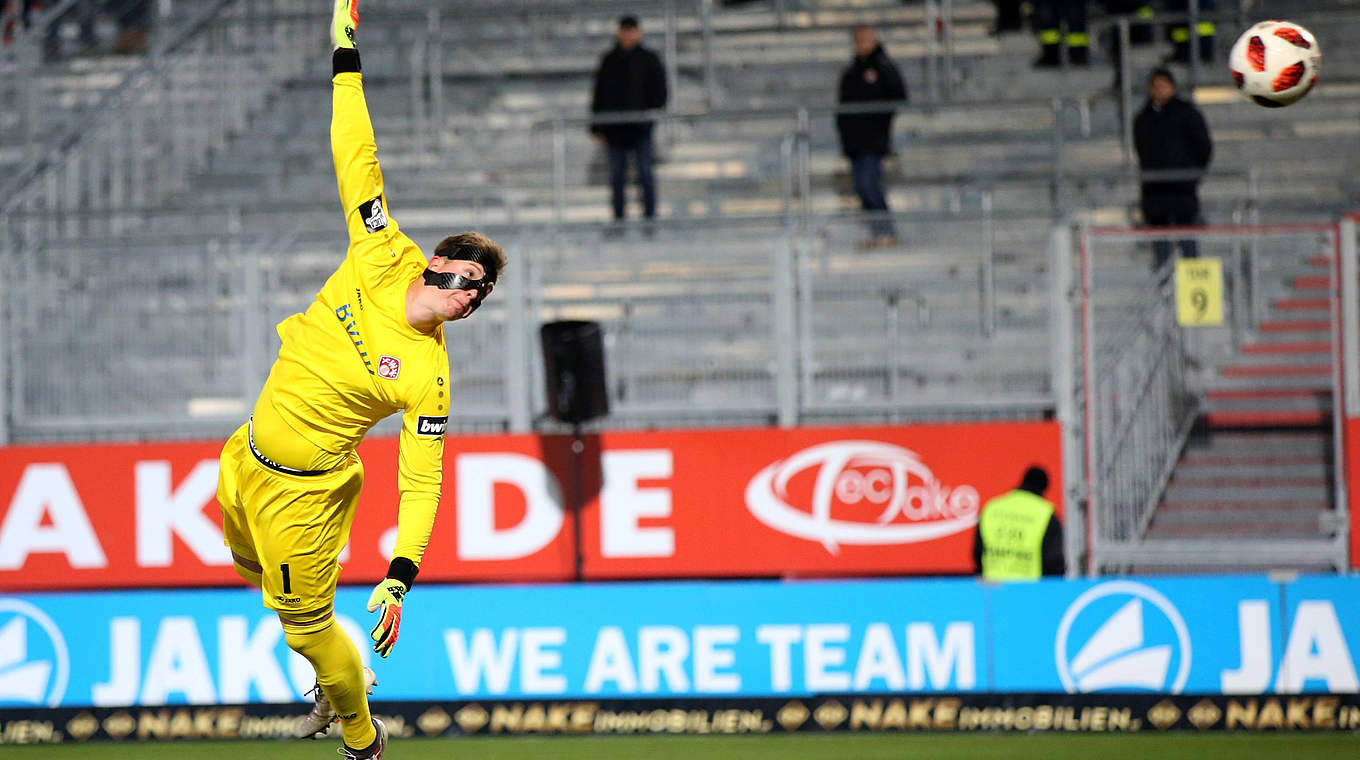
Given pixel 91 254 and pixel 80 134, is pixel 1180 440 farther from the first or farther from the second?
pixel 80 134

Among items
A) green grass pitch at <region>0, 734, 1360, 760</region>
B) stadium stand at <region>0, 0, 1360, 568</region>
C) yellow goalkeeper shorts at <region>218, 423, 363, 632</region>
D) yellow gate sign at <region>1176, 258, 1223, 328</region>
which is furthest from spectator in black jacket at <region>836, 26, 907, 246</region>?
yellow goalkeeper shorts at <region>218, 423, 363, 632</region>

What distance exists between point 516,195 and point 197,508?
16.5 ft

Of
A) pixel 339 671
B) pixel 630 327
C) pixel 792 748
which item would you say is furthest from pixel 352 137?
pixel 630 327

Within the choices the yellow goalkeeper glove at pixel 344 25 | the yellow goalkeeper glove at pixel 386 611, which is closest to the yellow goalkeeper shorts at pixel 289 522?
the yellow goalkeeper glove at pixel 386 611

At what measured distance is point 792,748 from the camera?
1073cm

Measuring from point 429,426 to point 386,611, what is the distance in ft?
2.79

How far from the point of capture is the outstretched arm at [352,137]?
8.11m

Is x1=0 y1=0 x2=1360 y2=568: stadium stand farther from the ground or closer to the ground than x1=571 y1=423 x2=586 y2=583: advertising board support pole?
farther from the ground

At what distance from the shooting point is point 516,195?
60.3 ft

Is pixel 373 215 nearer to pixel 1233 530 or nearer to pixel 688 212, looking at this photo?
pixel 1233 530

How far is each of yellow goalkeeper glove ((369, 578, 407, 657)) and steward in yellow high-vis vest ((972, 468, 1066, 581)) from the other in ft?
21.1

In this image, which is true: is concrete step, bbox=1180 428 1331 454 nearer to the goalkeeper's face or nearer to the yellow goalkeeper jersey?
the yellow goalkeeper jersey

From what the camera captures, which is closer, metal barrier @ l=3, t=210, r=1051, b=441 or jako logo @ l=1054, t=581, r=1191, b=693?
jako logo @ l=1054, t=581, r=1191, b=693

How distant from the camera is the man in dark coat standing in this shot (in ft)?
56.0
